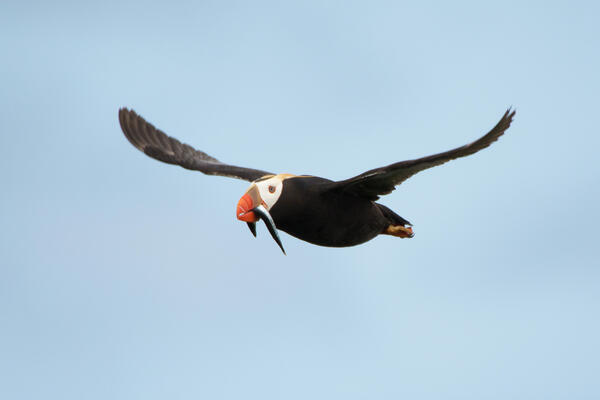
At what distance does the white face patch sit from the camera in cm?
1145

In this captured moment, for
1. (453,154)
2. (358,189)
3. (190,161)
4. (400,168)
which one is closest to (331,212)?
(358,189)

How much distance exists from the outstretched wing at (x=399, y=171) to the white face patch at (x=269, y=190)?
67 centimetres

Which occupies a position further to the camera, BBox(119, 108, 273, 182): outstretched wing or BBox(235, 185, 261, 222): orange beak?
BBox(119, 108, 273, 182): outstretched wing

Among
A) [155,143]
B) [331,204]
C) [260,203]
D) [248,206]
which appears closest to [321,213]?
[331,204]

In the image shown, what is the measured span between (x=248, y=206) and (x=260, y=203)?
0.22 meters

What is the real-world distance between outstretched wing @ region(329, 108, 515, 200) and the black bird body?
0.16 meters

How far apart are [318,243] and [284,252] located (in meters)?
1.13

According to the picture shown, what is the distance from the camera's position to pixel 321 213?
1169 centimetres

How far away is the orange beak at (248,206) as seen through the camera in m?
11.1

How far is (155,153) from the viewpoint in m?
15.7

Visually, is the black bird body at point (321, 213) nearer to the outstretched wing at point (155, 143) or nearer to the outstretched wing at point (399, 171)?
the outstretched wing at point (399, 171)

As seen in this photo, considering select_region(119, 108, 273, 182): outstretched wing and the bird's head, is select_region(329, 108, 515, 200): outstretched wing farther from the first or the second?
select_region(119, 108, 273, 182): outstretched wing

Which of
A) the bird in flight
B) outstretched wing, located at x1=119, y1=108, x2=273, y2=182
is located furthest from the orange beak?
outstretched wing, located at x1=119, y1=108, x2=273, y2=182

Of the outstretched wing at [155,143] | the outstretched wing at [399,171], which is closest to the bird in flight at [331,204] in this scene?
the outstretched wing at [399,171]
